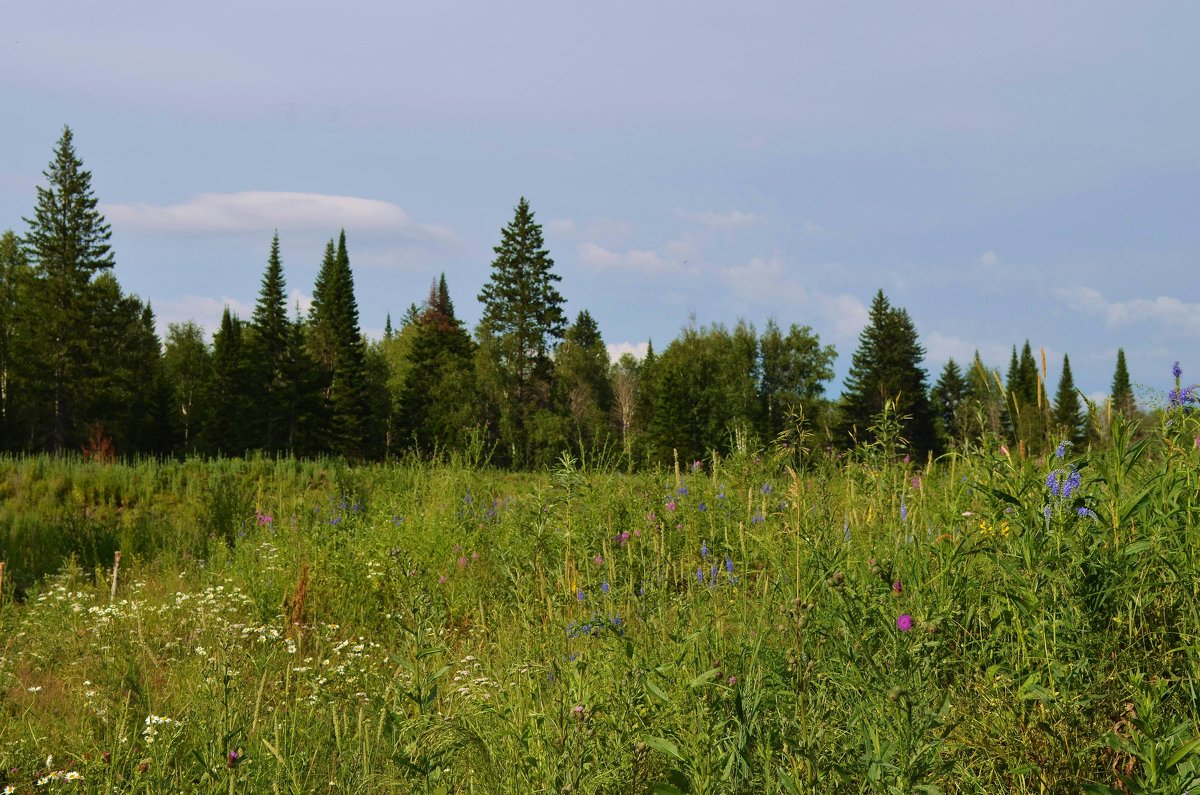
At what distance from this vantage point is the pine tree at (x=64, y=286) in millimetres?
36219

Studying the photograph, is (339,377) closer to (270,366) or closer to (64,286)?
(270,366)

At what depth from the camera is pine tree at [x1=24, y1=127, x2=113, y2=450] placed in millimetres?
36219

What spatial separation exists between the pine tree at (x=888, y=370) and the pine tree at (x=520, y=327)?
673 inches

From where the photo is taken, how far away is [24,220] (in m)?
41.0

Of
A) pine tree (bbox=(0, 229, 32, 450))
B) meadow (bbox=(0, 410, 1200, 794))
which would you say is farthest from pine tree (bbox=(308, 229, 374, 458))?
meadow (bbox=(0, 410, 1200, 794))

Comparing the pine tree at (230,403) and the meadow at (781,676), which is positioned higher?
the pine tree at (230,403)

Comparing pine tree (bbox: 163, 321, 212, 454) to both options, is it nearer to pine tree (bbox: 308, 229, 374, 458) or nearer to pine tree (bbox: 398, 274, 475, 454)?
pine tree (bbox: 308, 229, 374, 458)

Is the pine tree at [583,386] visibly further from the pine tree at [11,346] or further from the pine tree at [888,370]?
the pine tree at [11,346]

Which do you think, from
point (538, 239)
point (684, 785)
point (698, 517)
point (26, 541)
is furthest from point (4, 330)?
point (684, 785)

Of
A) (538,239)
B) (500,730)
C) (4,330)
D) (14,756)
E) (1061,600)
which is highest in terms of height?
(538,239)

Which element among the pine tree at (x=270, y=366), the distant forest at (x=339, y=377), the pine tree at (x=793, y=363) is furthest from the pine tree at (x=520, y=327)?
the pine tree at (x=793, y=363)

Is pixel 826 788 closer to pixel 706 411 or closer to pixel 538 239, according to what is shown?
pixel 538 239

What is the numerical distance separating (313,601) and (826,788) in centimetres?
482

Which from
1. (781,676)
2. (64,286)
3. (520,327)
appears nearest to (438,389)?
(520,327)
